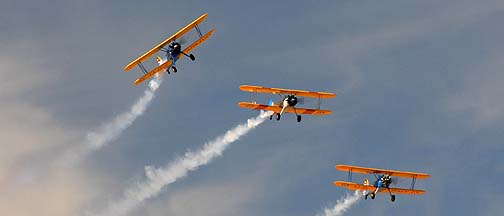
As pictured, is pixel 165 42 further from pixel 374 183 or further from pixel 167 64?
pixel 374 183

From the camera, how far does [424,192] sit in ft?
525

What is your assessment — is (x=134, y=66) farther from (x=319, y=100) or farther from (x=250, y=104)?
→ (x=319, y=100)

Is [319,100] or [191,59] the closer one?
[191,59]

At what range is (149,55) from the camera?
14600 centimetres

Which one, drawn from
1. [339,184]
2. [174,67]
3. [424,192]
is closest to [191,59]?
[174,67]

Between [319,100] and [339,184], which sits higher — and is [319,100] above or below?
above

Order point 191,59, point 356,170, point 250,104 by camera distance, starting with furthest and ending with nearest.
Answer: point 356,170 → point 250,104 → point 191,59

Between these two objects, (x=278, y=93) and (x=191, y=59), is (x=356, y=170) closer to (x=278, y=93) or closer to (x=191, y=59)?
(x=278, y=93)

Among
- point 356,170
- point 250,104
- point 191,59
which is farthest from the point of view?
point 356,170

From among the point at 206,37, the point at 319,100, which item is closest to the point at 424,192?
the point at 319,100

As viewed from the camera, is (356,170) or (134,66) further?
(356,170)

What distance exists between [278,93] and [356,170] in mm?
18056

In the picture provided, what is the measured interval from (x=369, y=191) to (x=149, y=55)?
119 ft

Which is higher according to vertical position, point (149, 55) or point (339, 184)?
point (149, 55)
